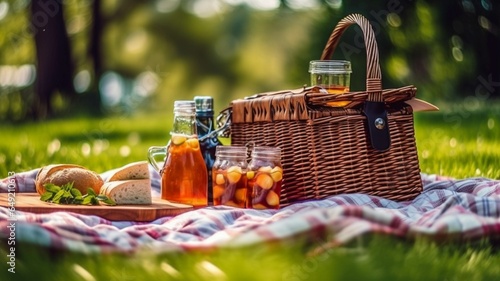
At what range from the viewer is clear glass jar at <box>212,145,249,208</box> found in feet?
8.72

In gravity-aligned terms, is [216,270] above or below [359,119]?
below

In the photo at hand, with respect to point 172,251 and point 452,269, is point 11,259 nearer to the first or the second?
point 172,251

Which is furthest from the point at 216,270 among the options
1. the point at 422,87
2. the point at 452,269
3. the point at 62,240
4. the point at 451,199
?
the point at 422,87

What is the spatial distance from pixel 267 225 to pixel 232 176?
0.77m

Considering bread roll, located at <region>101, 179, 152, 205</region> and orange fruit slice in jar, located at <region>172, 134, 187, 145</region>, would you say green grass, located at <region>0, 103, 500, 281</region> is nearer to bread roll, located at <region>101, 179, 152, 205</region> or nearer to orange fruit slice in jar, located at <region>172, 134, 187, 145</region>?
bread roll, located at <region>101, 179, 152, 205</region>

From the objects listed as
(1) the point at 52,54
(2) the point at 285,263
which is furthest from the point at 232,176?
(1) the point at 52,54

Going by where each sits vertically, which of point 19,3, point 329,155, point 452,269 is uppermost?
point 19,3

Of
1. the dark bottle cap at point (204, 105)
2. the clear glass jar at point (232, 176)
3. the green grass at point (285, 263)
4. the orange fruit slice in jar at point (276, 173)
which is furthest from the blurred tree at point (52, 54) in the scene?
the green grass at point (285, 263)

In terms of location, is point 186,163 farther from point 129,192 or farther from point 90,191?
point 90,191

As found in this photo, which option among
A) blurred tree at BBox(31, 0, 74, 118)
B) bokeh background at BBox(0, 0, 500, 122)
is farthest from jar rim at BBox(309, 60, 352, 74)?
blurred tree at BBox(31, 0, 74, 118)

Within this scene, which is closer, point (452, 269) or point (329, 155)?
point (452, 269)

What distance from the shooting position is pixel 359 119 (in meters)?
2.71

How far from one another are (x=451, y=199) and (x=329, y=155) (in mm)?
447

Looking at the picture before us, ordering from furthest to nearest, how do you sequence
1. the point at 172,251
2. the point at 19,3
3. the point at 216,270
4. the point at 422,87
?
the point at 19,3 < the point at 422,87 < the point at 172,251 < the point at 216,270
